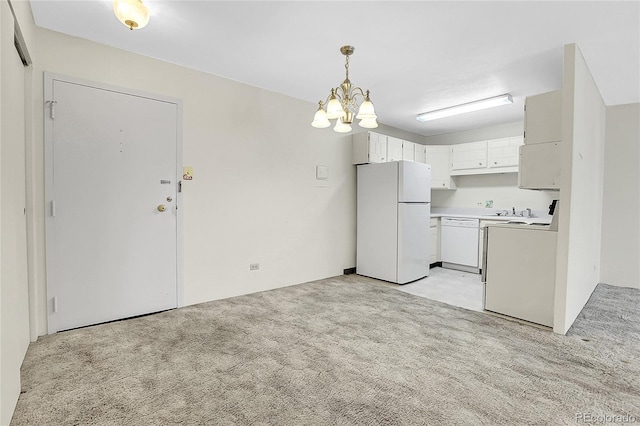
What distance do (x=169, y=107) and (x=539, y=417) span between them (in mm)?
3829

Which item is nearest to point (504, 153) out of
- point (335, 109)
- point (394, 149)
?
point (394, 149)

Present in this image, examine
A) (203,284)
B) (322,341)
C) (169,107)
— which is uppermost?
(169,107)

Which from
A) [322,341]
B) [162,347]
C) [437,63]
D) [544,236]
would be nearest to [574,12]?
[437,63]

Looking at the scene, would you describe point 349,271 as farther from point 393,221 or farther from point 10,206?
point 10,206

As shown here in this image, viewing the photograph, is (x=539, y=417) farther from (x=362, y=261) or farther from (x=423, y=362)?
(x=362, y=261)

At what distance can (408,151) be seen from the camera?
5559mm

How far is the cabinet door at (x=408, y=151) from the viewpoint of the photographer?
5455 millimetres

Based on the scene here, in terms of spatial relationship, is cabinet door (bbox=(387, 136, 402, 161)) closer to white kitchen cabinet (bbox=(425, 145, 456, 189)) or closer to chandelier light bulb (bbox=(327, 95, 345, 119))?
white kitchen cabinet (bbox=(425, 145, 456, 189))

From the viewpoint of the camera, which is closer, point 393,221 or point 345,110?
point 345,110

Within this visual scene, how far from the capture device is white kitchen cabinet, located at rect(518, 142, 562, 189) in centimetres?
287

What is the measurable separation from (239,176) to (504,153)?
4.26 m

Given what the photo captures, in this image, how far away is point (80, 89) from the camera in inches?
110

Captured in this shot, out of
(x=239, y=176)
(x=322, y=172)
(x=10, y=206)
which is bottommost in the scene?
(x=10, y=206)

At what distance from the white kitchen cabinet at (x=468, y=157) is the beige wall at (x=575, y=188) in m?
1.79
